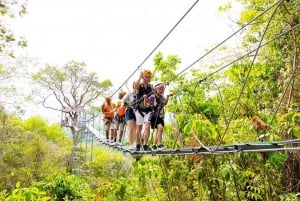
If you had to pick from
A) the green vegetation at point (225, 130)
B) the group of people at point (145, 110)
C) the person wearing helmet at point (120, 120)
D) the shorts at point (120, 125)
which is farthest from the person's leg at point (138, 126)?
the shorts at point (120, 125)

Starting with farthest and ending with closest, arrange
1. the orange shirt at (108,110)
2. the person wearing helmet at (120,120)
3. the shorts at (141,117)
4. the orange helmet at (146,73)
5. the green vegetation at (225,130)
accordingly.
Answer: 1. the orange shirt at (108,110)
2. the person wearing helmet at (120,120)
3. the shorts at (141,117)
4. the orange helmet at (146,73)
5. the green vegetation at (225,130)

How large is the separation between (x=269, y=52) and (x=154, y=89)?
1.91 meters

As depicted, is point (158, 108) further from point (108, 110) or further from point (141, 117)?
point (108, 110)

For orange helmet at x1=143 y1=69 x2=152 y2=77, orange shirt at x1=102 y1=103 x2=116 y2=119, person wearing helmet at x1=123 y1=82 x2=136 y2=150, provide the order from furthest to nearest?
orange shirt at x1=102 y1=103 x2=116 y2=119 → person wearing helmet at x1=123 y1=82 x2=136 y2=150 → orange helmet at x1=143 y1=69 x2=152 y2=77

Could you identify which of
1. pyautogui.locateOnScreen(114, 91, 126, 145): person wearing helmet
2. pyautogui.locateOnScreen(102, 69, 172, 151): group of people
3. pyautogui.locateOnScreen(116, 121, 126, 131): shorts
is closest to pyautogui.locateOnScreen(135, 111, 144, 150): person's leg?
pyautogui.locateOnScreen(102, 69, 172, 151): group of people

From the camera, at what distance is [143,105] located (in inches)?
130

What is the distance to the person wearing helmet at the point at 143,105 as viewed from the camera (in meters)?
3.20

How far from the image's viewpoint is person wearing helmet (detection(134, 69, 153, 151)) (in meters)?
3.20

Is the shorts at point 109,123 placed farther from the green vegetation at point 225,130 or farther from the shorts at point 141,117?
the shorts at point 141,117

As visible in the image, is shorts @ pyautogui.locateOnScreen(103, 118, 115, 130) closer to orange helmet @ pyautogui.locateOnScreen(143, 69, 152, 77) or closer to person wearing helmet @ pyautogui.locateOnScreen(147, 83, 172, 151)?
person wearing helmet @ pyautogui.locateOnScreen(147, 83, 172, 151)

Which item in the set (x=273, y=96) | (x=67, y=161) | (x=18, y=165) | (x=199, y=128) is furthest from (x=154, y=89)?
(x=67, y=161)

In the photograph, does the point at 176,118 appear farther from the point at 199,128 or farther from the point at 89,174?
the point at 89,174

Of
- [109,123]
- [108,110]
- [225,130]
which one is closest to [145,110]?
[225,130]

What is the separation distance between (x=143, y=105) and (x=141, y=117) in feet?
0.50
